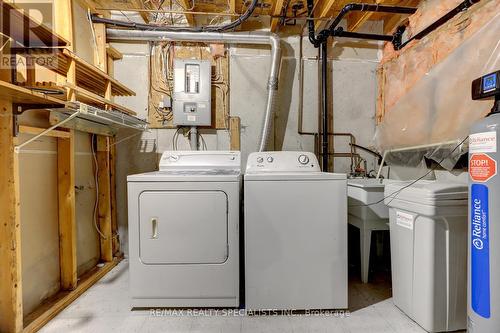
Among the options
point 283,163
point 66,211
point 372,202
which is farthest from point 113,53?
point 372,202

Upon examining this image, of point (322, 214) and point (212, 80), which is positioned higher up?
point (212, 80)

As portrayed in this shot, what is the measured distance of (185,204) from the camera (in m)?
1.76

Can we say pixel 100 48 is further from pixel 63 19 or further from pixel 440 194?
pixel 440 194

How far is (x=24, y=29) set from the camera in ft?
4.83

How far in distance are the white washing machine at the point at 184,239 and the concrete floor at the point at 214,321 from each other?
102 millimetres

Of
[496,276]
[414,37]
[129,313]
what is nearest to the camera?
[496,276]

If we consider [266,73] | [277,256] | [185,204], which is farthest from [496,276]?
[266,73]

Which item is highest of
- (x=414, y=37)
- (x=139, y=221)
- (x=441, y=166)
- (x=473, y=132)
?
(x=414, y=37)

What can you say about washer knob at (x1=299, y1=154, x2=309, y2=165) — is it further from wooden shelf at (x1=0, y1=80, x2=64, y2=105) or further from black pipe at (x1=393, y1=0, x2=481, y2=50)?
wooden shelf at (x1=0, y1=80, x2=64, y2=105)

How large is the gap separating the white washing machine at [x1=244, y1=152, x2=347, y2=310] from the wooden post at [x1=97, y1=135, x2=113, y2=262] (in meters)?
1.59

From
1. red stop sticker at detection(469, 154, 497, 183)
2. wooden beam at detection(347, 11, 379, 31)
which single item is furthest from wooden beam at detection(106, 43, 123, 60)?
red stop sticker at detection(469, 154, 497, 183)

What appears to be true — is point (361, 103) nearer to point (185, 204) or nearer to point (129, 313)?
point (185, 204)

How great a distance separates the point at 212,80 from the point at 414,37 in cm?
195

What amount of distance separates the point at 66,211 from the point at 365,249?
91.9 inches
